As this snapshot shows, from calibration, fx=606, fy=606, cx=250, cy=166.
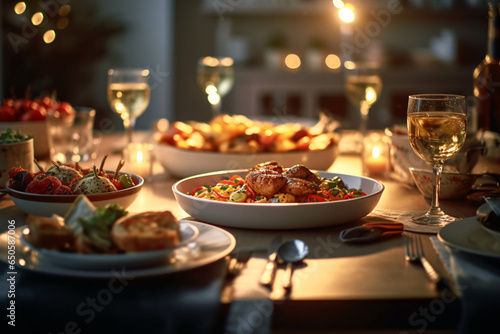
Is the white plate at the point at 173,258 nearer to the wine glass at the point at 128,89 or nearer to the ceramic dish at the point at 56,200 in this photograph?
the ceramic dish at the point at 56,200

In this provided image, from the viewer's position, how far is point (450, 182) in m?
1.45

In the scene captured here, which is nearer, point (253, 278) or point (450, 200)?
A: point (253, 278)

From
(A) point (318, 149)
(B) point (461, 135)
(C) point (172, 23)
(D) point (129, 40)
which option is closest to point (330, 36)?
(C) point (172, 23)

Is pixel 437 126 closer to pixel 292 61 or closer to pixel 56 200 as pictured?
pixel 56 200

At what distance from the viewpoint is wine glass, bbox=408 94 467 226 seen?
1.20 meters

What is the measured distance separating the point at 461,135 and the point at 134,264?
0.71m

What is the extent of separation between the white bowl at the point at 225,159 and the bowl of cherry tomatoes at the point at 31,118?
1.51 ft

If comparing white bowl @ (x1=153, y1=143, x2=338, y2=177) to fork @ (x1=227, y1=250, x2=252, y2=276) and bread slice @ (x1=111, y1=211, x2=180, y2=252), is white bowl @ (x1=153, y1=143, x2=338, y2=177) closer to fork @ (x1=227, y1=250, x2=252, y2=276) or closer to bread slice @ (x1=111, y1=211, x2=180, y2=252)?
fork @ (x1=227, y1=250, x2=252, y2=276)

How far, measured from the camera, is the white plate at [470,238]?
0.96 metres

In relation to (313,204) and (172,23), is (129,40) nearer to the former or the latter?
(172,23)

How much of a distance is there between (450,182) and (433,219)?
25cm

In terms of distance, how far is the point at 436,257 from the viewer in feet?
3.35

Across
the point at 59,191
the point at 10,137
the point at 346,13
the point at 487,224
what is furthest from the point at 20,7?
the point at 487,224

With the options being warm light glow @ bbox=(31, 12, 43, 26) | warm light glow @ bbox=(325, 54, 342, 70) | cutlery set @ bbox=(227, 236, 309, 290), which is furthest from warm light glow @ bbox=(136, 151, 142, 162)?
warm light glow @ bbox=(325, 54, 342, 70)
